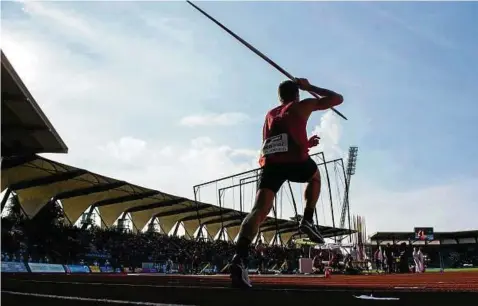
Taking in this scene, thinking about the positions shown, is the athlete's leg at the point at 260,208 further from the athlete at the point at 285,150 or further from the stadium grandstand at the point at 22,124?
the stadium grandstand at the point at 22,124

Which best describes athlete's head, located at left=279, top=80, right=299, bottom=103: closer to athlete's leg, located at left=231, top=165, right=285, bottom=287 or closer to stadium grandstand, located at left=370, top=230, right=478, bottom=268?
athlete's leg, located at left=231, top=165, right=285, bottom=287

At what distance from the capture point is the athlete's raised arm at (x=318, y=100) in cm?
402

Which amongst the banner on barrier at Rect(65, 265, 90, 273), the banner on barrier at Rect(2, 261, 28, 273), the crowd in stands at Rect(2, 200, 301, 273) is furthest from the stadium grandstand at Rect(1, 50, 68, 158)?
the banner on barrier at Rect(65, 265, 90, 273)

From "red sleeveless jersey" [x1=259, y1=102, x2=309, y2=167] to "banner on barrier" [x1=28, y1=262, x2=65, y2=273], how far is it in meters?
20.5

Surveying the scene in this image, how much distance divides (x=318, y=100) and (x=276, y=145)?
→ 0.54 meters

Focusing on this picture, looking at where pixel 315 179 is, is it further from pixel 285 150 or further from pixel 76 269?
pixel 76 269

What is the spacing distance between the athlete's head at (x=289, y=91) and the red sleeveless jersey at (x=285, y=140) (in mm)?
102

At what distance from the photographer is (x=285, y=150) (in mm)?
3857

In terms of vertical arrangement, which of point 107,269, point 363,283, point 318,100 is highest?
point 318,100

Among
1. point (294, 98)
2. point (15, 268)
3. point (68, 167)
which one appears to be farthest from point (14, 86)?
point (68, 167)

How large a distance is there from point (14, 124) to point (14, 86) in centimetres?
311

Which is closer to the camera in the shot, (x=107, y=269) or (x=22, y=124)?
(x=22, y=124)

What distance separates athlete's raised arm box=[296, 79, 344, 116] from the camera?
13.2 ft

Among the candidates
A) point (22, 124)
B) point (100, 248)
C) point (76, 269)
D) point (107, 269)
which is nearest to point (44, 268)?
point (76, 269)
